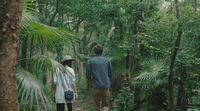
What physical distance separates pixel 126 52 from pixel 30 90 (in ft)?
26.2

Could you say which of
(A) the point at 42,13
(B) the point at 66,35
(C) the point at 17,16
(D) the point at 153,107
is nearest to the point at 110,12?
(A) the point at 42,13

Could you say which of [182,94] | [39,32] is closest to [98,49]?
[182,94]

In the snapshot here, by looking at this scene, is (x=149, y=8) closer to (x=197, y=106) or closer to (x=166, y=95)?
(x=166, y=95)

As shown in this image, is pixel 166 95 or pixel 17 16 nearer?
pixel 17 16

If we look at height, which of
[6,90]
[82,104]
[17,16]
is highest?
[17,16]

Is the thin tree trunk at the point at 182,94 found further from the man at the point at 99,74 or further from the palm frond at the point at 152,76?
the man at the point at 99,74

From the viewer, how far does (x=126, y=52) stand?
49.1 feet

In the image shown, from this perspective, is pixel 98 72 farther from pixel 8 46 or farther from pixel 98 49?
pixel 8 46

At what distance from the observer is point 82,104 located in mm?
16922

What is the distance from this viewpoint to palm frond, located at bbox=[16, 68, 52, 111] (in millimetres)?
7113

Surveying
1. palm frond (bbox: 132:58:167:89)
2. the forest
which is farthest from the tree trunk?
palm frond (bbox: 132:58:167:89)

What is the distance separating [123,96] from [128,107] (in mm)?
358

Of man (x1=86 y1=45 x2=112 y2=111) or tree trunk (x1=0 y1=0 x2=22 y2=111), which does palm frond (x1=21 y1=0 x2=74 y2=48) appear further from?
tree trunk (x1=0 y1=0 x2=22 y2=111)

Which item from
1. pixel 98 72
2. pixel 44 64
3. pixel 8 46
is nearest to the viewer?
pixel 8 46
